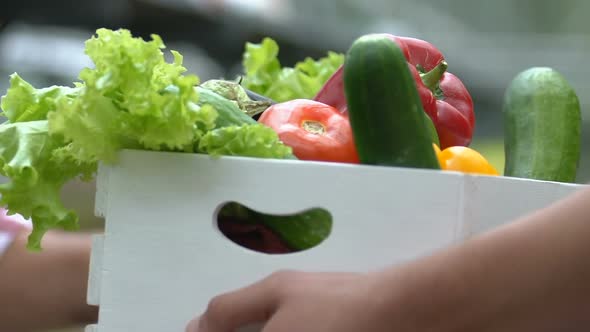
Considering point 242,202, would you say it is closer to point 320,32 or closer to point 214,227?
point 214,227

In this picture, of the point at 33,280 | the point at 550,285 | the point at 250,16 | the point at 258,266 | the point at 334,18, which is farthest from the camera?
the point at 334,18

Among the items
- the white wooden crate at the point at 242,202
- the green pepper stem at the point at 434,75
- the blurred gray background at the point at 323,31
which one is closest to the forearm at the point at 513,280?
the white wooden crate at the point at 242,202

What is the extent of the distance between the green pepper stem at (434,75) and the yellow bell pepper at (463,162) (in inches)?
7.2

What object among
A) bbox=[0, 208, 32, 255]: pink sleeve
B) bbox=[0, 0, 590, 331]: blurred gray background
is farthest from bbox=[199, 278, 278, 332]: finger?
bbox=[0, 0, 590, 331]: blurred gray background

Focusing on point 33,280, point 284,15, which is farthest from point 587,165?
point 33,280

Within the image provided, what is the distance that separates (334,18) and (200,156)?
278 centimetres

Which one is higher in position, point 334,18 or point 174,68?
point 334,18

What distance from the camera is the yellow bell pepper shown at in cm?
82

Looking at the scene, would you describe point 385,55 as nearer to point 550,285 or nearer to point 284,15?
point 550,285

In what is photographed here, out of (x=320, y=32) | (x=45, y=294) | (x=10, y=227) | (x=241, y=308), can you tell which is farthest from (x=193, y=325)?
(x=320, y=32)

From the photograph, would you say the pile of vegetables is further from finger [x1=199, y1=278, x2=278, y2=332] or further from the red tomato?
finger [x1=199, y1=278, x2=278, y2=332]

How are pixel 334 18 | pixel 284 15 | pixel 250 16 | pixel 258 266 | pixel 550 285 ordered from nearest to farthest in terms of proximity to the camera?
1. pixel 550 285
2. pixel 258 266
3. pixel 250 16
4. pixel 284 15
5. pixel 334 18

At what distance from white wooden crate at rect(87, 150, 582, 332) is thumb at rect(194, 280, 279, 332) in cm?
5

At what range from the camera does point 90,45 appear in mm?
789
